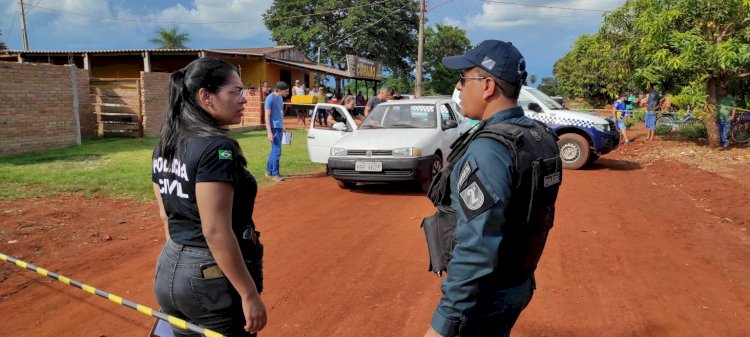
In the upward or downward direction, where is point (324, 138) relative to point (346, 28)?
downward

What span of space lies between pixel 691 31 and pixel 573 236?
334 inches

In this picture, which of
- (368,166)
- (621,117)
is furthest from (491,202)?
(621,117)

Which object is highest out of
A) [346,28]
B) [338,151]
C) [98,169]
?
[346,28]

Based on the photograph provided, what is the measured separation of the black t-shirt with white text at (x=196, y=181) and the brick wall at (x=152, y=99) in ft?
48.9

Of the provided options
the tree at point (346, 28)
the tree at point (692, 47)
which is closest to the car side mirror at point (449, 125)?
the tree at point (692, 47)

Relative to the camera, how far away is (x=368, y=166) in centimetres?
781

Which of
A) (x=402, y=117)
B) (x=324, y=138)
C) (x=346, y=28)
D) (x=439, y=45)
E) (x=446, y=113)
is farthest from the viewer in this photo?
(x=439, y=45)

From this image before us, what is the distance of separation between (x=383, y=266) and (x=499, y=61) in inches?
126

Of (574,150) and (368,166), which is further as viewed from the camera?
(574,150)

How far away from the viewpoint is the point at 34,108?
11992 millimetres

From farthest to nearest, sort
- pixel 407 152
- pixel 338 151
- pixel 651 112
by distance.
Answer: pixel 651 112 < pixel 338 151 < pixel 407 152

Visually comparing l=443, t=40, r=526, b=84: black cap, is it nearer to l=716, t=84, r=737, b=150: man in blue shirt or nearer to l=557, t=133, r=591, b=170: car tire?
l=557, t=133, r=591, b=170: car tire

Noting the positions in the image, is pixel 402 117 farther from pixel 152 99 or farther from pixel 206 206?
pixel 152 99

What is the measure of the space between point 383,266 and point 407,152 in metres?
3.19
